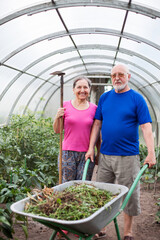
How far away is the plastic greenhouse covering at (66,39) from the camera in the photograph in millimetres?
5141

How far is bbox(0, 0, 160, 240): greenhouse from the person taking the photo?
3.92m

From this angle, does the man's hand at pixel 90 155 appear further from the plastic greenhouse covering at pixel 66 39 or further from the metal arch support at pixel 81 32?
the metal arch support at pixel 81 32

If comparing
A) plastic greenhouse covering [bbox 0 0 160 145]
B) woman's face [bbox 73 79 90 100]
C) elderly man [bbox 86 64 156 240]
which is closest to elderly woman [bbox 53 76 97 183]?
woman's face [bbox 73 79 90 100]

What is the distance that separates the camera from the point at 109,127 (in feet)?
8.59

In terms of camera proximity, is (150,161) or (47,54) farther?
(47,54)

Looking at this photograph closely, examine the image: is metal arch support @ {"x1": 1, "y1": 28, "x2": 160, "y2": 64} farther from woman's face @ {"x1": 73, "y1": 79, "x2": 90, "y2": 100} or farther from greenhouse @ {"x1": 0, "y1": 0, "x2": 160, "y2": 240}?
woman's face @ {"x1": 73, "y1": 79, "x2": 90, "y2": 100}

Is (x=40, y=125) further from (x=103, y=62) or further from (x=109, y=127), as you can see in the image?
(x=103, y=62)

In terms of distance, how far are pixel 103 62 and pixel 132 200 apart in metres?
9.01

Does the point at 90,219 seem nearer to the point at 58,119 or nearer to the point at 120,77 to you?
the point at 58,119

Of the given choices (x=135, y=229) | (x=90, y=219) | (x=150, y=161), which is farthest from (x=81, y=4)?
(x=90, y=219)

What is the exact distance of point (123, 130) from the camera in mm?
2561

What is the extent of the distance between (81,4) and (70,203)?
454cm

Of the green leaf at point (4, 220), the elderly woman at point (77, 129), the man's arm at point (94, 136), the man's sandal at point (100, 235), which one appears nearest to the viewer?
the green leaf at point (4, 220)

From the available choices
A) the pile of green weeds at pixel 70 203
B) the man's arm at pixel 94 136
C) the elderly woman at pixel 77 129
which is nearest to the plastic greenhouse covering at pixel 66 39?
the elderly woman at pixel 77 129
